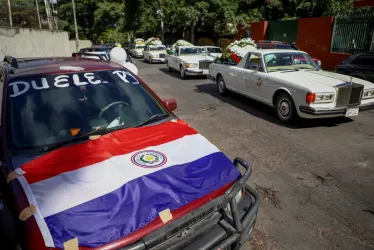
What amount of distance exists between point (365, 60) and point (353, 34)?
6553 mm

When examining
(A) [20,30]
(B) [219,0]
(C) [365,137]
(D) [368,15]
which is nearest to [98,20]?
(B) [219,0]

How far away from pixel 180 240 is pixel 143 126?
4.26 ft

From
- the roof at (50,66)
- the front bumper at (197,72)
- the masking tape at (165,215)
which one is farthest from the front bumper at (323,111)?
the front bumper at (197,72)

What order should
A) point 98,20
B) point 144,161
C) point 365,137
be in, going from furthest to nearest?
1. point 98,20
2. point 365,137
3. point 144,161

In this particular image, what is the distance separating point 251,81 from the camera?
7.32 meters

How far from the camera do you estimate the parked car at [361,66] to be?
8219 mm

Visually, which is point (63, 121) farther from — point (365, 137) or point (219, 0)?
point (219, 0)

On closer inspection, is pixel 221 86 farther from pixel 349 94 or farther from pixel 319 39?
pixel 319 39

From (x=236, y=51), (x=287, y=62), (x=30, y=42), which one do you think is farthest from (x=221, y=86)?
(x=30, y=42)

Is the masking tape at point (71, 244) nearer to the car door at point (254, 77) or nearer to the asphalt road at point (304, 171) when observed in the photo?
the asphalt road at point (304, 171)

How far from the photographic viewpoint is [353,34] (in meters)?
13.9

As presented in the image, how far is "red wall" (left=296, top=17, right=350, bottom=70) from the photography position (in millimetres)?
15021

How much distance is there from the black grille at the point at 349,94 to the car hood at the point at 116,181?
4.35 metres

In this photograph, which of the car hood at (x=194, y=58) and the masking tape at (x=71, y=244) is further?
the car hood at (x=194, y=58)
